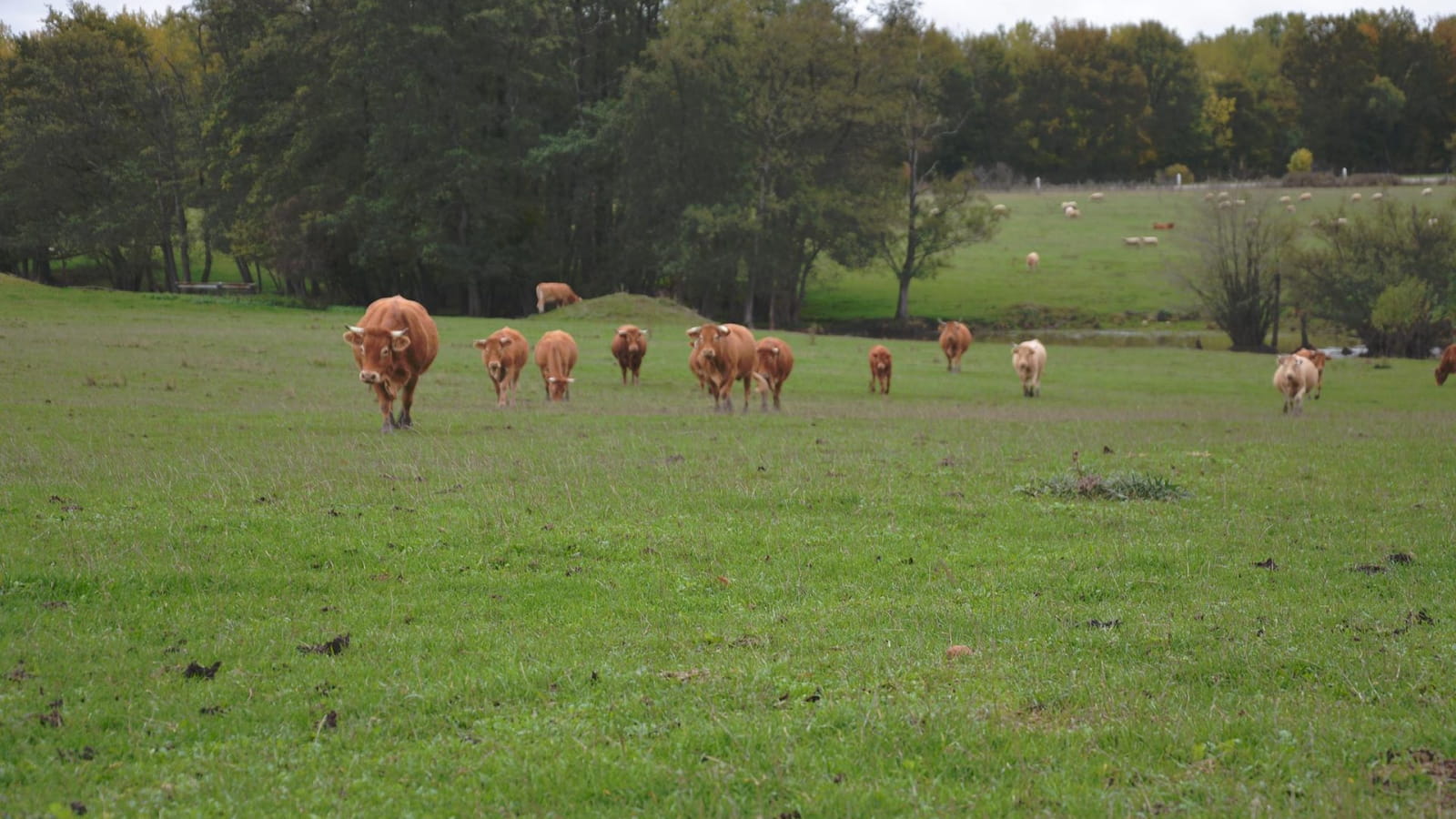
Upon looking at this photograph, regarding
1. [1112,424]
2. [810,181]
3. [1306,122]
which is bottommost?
[1112,424]

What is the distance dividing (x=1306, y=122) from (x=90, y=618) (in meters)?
119

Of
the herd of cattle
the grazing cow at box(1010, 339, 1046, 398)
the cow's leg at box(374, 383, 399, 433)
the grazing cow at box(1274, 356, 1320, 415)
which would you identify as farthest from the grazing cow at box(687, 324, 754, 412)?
the grazing cow at box(1274, 356, 1320, 415)

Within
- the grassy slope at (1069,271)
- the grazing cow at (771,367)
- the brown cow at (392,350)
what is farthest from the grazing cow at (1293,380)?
the grassy slope at (1069,271)

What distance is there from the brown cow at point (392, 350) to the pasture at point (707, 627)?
0.86 m

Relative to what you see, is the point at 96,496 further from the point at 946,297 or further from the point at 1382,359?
the point at 946,297

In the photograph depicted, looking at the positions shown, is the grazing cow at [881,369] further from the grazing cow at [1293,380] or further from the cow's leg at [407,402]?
the cow's leg at [407,402]

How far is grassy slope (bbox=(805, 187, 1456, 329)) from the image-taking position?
65.4 metres

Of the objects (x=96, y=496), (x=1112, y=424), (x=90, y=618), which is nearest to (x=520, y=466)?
(x=96, y=496)

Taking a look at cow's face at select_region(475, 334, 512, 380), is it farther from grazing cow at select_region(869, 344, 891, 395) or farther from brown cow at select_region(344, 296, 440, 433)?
grazing cow at select_region(869, 344, 891, 395)

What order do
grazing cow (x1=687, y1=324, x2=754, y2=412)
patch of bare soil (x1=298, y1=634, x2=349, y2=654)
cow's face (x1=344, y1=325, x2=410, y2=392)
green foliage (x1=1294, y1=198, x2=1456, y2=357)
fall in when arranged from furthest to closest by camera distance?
green foliage (x1=1294, y1=198, x2=1456, y2=357)
grazing cow (x1=687, y1=324, x2=754, y2=412)
cow's face (x1=344, y1=325, x2=410, y2=392)
patch of bare soil (x1=298, y1=634, x2=349, y2=654)

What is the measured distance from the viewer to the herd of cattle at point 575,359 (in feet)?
58.6

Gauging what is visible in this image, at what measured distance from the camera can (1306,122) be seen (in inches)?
4291

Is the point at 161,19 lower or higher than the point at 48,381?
higher

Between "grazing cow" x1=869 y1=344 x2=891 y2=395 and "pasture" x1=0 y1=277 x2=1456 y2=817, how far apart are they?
535 inches
